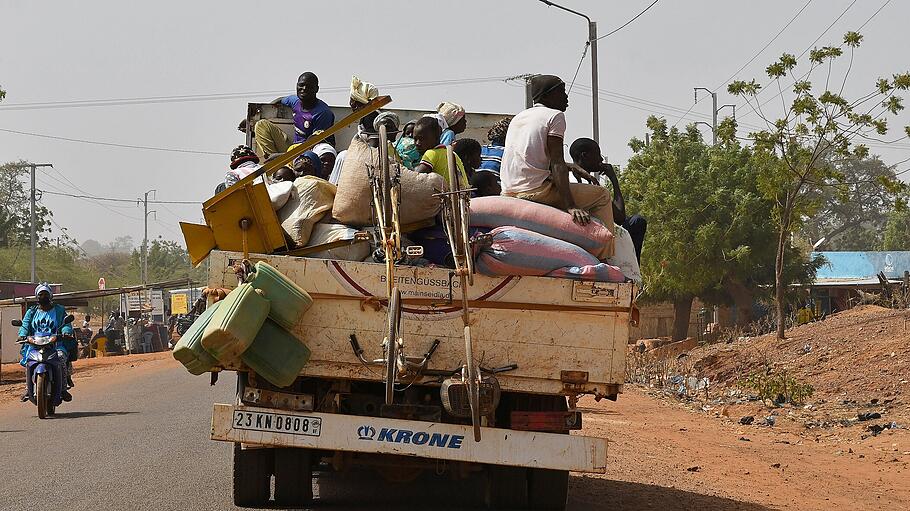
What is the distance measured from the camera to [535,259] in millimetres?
6418

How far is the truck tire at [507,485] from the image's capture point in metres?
7.02

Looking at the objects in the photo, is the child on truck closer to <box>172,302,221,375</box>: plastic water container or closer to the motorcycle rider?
<box>172,302,221,375</box>: plastic water container

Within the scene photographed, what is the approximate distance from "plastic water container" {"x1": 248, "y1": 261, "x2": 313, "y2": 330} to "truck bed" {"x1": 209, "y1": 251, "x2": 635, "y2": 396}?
16cm

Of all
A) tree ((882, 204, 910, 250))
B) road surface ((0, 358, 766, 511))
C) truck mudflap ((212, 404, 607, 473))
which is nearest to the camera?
truck mudflap ((212, 404, 607, 473))

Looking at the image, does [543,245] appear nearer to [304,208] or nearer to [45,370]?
[304,208]

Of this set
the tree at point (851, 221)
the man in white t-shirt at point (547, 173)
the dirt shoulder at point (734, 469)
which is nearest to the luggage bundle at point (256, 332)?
the man in white t-shirt at point (547, 173)

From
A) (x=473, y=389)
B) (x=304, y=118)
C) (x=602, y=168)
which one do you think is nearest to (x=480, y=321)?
(x=473, y=389)

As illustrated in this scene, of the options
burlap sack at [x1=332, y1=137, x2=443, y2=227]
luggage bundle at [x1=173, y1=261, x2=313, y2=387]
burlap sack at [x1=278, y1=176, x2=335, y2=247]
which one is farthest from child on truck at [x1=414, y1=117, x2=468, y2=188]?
luggage bundle at [x1=173, y1=261, x2=313, y2=387]

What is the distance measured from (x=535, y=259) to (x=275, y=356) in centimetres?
147

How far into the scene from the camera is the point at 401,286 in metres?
6.27

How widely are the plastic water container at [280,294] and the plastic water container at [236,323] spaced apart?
0.07 m

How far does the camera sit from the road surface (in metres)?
7.58

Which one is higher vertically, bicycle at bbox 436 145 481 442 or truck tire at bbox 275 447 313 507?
bicycle at bbox 436 145 481 442

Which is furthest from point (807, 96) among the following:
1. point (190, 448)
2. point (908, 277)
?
point (190, 448)
